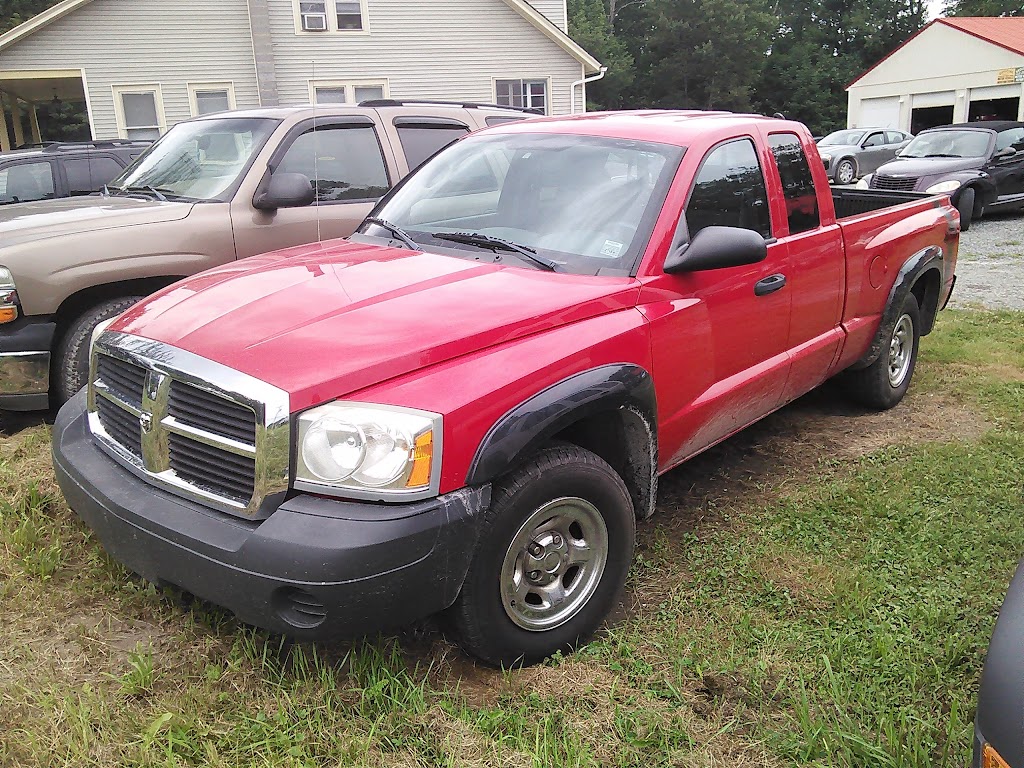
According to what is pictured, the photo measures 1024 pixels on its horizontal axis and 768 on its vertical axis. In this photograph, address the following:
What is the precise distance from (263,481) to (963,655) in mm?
2455

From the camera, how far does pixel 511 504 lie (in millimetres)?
2699

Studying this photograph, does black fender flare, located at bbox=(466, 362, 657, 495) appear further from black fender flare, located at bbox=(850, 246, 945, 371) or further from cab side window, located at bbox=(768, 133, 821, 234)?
black fender flare, located at bbox=(850, 246, 945, 371)

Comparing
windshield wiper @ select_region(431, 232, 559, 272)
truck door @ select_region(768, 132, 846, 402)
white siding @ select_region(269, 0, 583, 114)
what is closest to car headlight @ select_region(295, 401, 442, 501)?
windshield wiper @ select_region(431, 232, 559, 272)

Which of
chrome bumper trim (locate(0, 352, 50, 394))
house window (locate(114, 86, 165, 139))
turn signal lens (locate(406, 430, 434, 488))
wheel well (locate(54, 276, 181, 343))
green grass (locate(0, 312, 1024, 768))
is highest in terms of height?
house window (locate(114, 86, 165, 139))

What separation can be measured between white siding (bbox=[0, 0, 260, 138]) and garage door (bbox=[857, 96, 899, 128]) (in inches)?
1017

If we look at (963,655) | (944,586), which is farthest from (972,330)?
(963,655)

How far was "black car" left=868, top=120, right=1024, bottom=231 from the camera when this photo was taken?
1460cm

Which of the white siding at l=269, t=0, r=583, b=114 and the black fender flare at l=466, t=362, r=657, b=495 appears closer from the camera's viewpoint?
the black fender flare at l=466, t=362, r=657, b=495

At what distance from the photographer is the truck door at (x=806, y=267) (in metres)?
4.24

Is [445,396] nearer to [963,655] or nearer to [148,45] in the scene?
[963,655]

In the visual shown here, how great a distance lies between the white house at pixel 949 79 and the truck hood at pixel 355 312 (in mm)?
31609

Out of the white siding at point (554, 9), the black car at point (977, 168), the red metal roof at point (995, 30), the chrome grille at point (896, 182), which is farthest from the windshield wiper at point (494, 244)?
the red metal roof at point (995, 30)

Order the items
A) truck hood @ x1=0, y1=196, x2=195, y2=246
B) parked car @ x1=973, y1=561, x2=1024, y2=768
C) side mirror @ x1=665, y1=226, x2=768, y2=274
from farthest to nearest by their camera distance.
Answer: truck hood @ x1=0, y1=196, x2=195, y2=246
side mirror @ x1=665, y1=226, x2=768, y2=274
parked car @ x1=973, y1=561, x2=1024, y2=768

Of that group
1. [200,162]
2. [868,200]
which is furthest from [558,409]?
[868,200]
